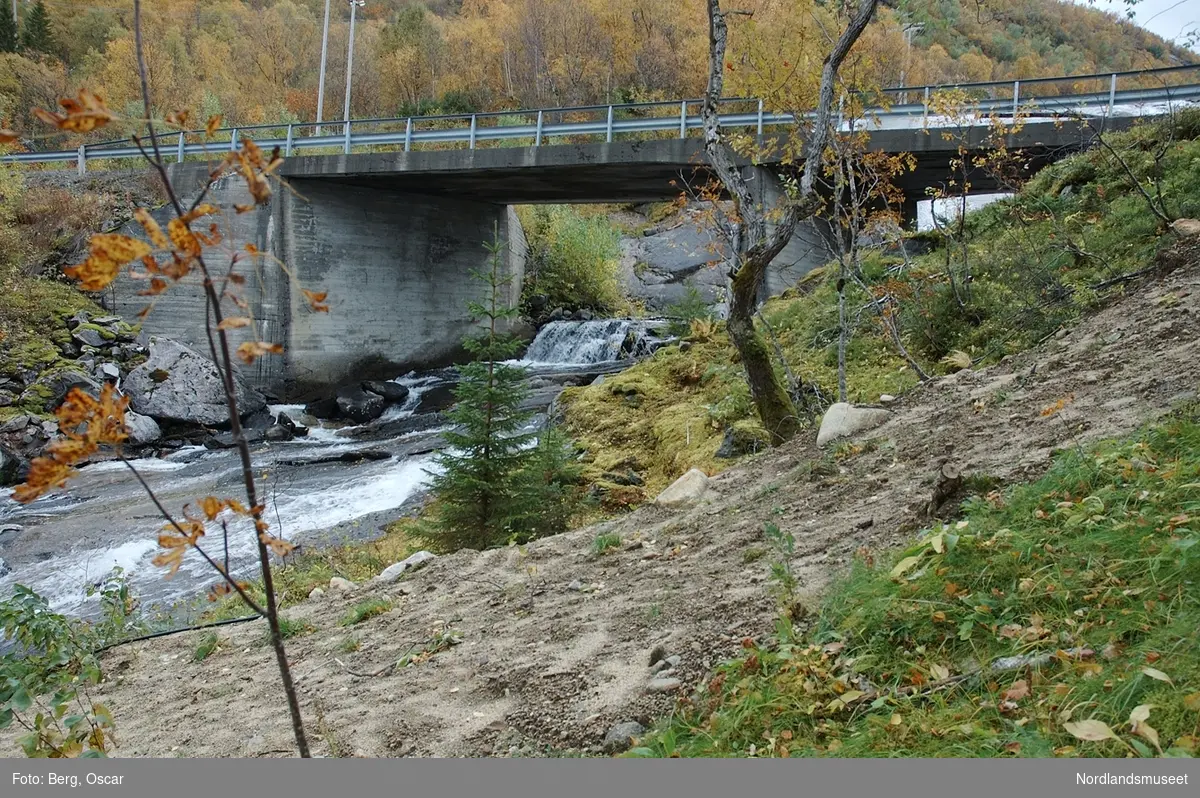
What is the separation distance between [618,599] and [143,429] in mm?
16615

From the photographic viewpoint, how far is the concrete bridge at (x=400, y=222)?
19156 mm

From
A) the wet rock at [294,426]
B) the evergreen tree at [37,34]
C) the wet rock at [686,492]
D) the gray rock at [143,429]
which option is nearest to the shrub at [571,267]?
the wet rock at [294,426]

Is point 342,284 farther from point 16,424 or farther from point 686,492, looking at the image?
point 686,492

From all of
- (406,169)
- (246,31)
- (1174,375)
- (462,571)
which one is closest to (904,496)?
(1174,375)

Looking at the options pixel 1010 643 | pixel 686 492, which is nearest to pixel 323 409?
pixel 686 492

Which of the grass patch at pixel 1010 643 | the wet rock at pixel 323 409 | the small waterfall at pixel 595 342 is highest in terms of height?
the grass patch at pixel 1010 643

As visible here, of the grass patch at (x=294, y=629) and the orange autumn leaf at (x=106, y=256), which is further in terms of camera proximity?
the grass patch at (x=294, y=629)

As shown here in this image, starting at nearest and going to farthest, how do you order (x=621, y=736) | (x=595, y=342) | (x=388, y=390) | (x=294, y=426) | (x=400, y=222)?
(x=621, y=736), (x=294, y=426), (x=388, y=390), (x=595, y=342), (x=400, y=222)

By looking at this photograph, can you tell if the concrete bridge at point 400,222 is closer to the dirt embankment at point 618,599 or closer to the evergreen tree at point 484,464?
the evergreen tree at point 484,464

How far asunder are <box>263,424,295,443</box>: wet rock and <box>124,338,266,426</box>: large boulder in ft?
3.10

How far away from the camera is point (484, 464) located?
25.9 feet

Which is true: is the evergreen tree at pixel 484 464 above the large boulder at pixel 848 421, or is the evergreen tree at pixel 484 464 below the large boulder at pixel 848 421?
below

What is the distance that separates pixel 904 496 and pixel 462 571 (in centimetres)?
298

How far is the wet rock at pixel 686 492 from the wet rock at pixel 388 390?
16.0m
